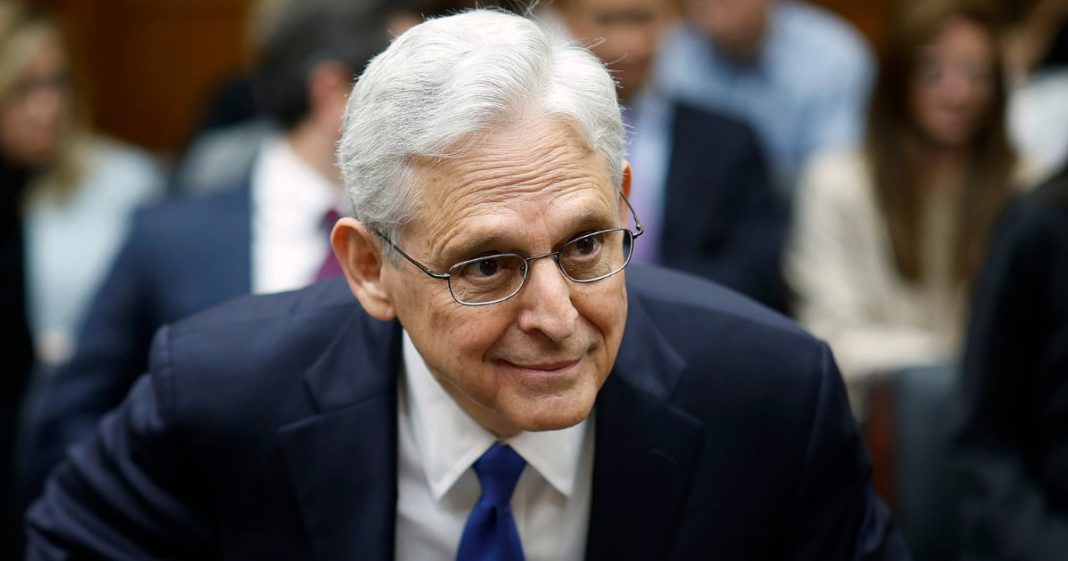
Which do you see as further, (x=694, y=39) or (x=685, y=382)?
(x=694, y=39)

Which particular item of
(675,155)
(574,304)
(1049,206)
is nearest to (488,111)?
(574,304)

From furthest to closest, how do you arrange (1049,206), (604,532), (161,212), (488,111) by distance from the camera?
(161,212) → (1049,206) → (604,532) → (488,111)

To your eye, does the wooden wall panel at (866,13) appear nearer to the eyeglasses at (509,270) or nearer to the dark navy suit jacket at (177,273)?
the dark navy suit jacket at (177,273)

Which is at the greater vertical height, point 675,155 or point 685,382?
point 685,382

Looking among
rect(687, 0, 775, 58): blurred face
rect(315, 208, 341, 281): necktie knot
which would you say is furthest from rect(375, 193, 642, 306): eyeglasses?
rect(687, 0, 775, 58): blurred face

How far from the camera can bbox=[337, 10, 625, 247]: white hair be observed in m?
1.69

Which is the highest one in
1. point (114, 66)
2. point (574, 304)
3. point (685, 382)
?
point (574, 304)

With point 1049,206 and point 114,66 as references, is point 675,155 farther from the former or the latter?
point 114,66

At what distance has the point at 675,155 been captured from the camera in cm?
369

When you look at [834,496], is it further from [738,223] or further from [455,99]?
[738,223]

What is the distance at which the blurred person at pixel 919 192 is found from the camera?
373 cm

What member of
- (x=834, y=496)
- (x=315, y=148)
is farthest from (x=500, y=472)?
(x=315, y=148)

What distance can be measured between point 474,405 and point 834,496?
19.5 inches

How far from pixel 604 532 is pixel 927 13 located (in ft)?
7.64
